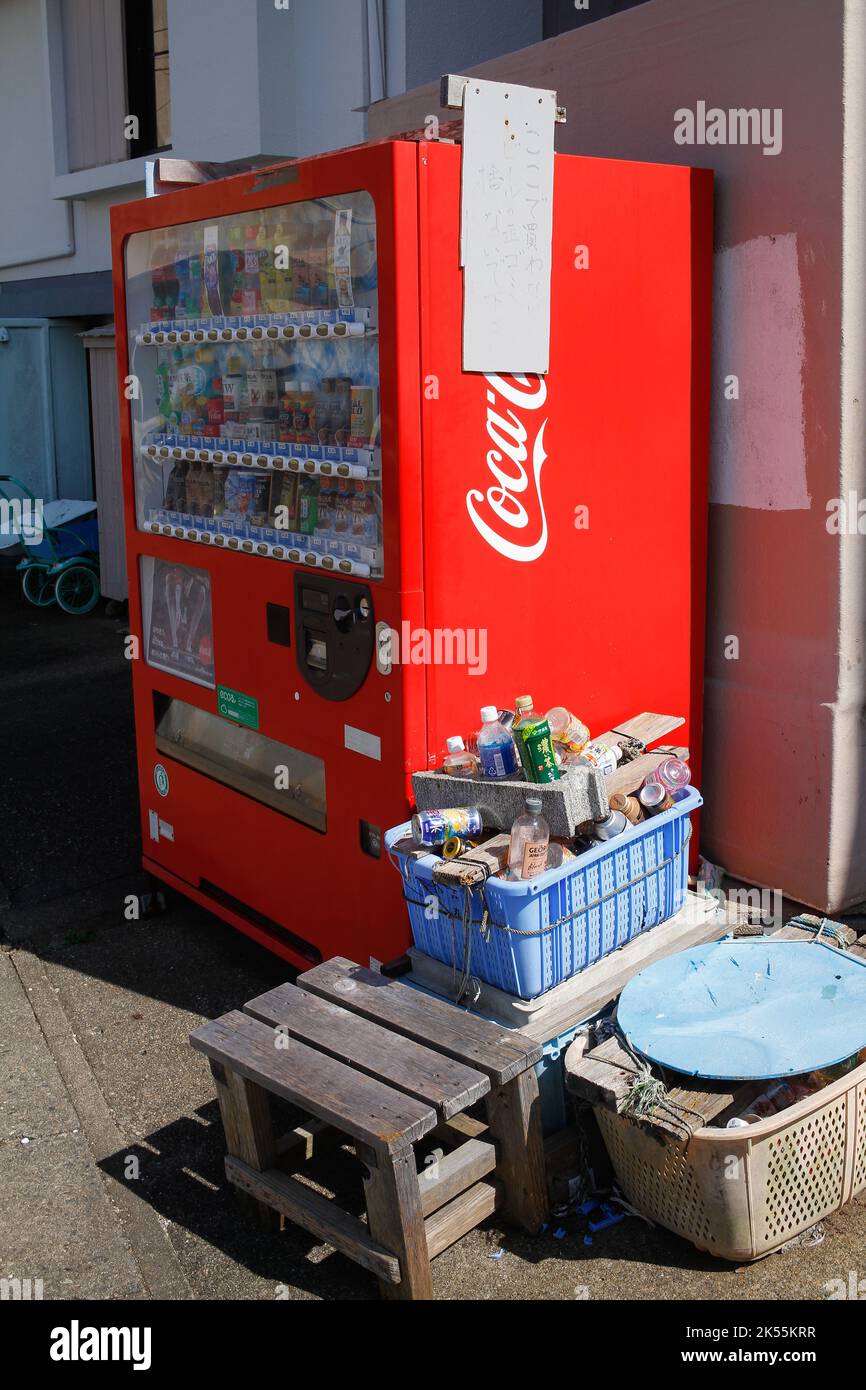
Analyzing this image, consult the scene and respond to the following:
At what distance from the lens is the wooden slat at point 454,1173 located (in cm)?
325

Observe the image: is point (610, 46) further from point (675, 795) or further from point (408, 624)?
point (675, 795)

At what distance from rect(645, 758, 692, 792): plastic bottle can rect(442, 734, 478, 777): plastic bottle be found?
1.79 ft

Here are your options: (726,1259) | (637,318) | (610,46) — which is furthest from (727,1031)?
(610,46)

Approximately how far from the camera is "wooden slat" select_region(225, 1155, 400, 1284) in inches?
124

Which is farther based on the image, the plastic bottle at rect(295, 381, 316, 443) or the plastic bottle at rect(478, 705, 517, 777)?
the plastic bottle at rect(295, 381, 316, 443)

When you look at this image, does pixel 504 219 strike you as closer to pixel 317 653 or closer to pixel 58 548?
pixel 317 653

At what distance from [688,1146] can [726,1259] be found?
39cm

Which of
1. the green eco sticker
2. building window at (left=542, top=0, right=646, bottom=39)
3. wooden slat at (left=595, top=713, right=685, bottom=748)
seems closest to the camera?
wooden slat at (left=595, top=713, right=685, bottom=748)

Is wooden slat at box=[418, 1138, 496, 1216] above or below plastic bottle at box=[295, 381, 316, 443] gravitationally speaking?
below

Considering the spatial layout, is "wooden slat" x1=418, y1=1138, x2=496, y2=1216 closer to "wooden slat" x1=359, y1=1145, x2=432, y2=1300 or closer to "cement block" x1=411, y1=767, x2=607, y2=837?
"wooden slat" x1=359, y1=1145, x2=432, y2=1300

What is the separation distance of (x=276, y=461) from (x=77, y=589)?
278 inches

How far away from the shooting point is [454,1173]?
331cm

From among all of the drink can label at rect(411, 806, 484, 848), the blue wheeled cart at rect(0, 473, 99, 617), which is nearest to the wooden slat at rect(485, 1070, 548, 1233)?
the drink can label at rect(411, 806, 484, 848)

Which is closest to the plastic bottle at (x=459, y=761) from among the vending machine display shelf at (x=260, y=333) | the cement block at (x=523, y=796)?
the cement block at (x=523, y=796)
